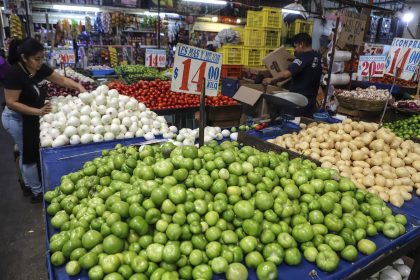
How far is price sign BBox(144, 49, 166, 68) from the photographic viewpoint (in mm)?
6609

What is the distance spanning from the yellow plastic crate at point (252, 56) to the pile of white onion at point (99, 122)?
5.74 metres

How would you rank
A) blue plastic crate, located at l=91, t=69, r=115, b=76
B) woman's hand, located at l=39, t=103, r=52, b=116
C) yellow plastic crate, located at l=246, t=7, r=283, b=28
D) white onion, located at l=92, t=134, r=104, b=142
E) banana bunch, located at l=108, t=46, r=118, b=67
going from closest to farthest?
1. white onion, located at l=92, t=134, r=104, b=142
2. woman's hand, located at l=39, t=103, r=52, b=116
3. blue plastic crate, located at l=91, t=69, r=115, b=76
4. yellow plastic crate, located at l=246, t=7, r=283, b=28
5. banana bunch, located at l=108, t=46, r=118, b=67

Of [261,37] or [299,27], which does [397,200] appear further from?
[299,27]

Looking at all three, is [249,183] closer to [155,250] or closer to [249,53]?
[155,250]

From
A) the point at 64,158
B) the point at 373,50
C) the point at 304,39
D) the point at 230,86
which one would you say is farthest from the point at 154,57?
the point at 373,50

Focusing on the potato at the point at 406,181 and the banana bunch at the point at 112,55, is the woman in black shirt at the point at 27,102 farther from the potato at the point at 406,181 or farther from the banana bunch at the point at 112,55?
the banana bunch at the point at 112,55

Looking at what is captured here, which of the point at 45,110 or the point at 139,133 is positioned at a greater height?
the point at 45,110

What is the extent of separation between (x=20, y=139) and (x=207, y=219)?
3.55m

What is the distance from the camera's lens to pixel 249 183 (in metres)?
1.96

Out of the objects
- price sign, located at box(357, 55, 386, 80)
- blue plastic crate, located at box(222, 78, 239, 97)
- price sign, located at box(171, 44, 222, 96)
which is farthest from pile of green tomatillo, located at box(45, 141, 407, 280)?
blue plastic crate, located at box(222, 78, 239, 97)

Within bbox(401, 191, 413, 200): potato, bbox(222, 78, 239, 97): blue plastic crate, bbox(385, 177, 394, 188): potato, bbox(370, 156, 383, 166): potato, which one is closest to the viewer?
bbox(401, 191, 413, 200): potato

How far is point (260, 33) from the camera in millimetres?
8977

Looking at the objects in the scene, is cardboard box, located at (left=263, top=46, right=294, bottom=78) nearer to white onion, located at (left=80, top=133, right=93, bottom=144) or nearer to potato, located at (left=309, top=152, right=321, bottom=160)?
potato, located at (left=309, top=152, right=321, bottom=160)

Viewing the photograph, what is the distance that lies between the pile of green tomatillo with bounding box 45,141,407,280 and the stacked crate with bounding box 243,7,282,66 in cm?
754
